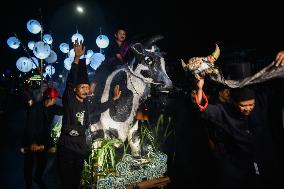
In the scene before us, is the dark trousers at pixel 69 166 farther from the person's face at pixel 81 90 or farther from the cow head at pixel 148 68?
the cow head at pixel 148 68

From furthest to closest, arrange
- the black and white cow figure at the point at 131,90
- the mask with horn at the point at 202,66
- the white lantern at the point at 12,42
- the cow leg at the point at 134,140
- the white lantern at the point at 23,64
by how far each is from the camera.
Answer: the white lantern at the point at 12,42 < the white lantern at the point at 23,64 < the cow leg at the point at 134,140 < the black and white cow figure at the point at 131,90 < the mask with horn at the point at 202,66

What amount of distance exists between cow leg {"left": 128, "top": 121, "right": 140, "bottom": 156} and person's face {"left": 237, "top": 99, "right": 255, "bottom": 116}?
264cm

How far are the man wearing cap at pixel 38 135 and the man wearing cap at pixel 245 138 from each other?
3.81m

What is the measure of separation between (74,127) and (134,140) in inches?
61.8

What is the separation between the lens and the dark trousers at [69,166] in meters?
4.85

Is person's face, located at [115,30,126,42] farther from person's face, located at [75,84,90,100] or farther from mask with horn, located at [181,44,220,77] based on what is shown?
mask with horn, located at [181,44,220,77]

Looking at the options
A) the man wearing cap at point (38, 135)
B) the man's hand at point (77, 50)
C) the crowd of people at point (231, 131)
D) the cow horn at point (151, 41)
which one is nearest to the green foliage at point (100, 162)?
the crowd of people at point (231, 131)

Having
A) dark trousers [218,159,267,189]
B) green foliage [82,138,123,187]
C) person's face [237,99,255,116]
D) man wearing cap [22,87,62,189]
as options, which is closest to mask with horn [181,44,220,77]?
person's face [237,99,255,116]

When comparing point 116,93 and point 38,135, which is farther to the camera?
point 38,135

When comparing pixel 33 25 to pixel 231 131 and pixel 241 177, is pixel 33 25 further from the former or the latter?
pixel 241 177

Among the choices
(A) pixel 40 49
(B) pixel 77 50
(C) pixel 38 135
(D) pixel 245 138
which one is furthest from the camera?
(A) pixel 40 49

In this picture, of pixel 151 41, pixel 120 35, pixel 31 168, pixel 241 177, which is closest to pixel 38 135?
pixel 31 168

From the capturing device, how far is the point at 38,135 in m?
6.22

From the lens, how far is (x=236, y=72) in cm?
410
